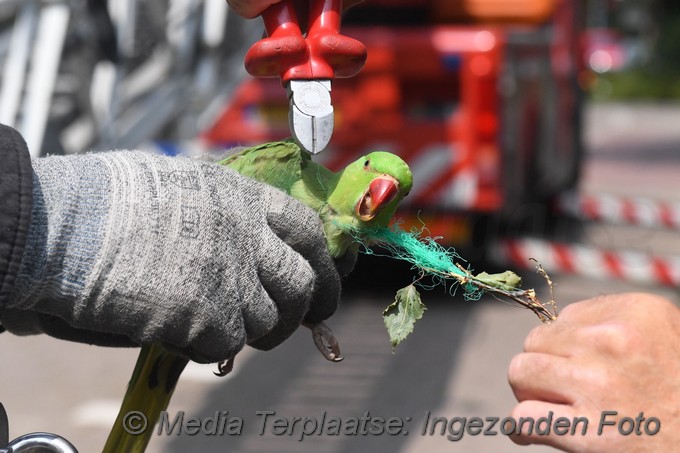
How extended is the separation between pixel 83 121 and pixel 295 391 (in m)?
1.68

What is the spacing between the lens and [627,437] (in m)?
1.00

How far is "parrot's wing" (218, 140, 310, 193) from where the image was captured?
4.61 ft

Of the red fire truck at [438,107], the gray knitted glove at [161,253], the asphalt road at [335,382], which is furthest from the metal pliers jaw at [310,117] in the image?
the red fire truck at [438,107]

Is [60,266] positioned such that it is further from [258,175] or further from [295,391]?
[295,391]

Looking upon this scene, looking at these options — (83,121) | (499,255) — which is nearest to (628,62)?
(499,255)

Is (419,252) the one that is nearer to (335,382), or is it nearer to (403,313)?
(403,313)

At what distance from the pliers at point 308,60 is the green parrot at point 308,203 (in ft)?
0.39

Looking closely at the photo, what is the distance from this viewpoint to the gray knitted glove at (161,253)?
3.69ft

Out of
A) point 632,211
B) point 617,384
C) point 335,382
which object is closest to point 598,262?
point 632,211

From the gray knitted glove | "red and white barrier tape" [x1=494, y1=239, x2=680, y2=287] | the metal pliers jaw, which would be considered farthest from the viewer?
"red and white barrier tape" [x1=494, y1=239, x2=680, y2=287]

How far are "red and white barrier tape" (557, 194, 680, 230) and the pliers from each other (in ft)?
18.4

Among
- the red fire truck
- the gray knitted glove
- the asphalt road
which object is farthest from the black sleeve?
the red fire truck

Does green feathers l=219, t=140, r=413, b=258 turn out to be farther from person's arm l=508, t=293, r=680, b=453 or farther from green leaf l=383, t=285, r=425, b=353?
person's arm l=508, t=293, r=680, b=453

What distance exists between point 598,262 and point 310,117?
4368 mm
